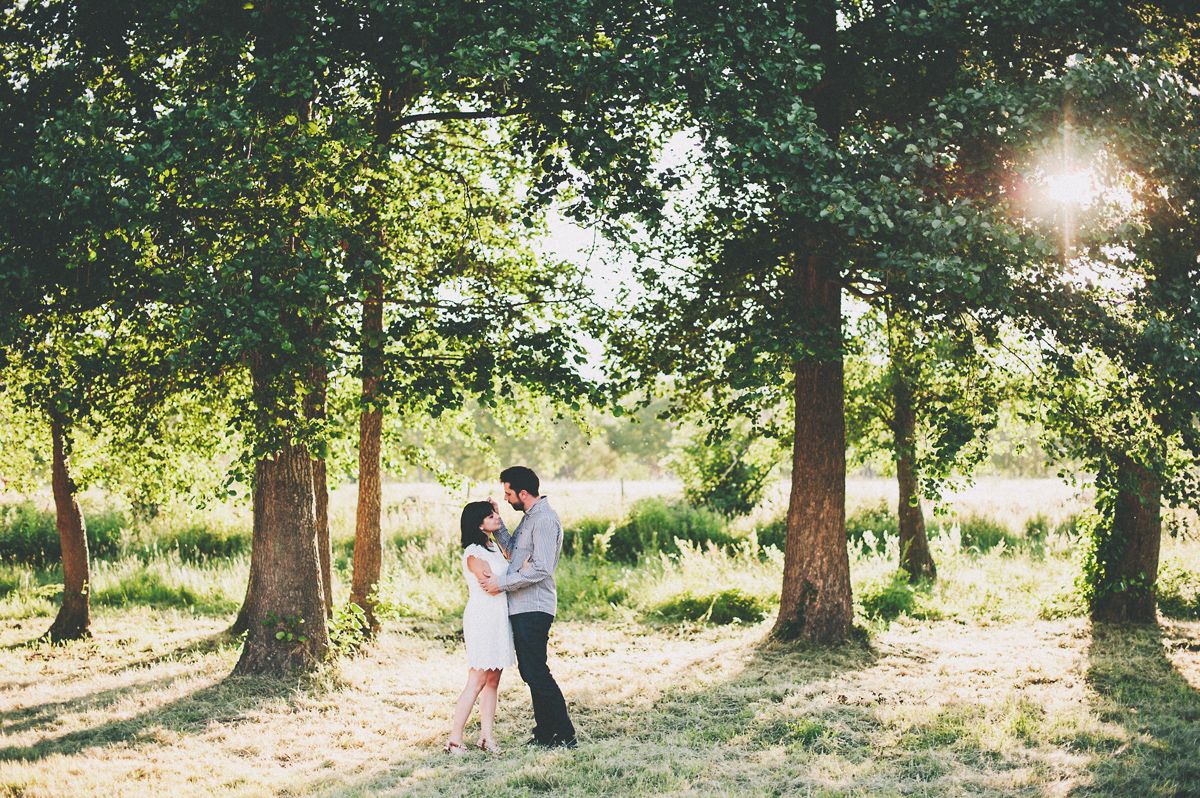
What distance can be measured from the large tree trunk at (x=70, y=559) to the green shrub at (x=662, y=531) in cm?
1120

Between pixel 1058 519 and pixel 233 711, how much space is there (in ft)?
65.2

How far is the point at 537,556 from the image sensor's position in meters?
5.75

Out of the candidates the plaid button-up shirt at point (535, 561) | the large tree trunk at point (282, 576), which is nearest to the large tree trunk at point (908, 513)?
the plaid button-up shirt at point (535, 561)

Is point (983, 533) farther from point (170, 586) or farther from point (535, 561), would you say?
point (170, 586)

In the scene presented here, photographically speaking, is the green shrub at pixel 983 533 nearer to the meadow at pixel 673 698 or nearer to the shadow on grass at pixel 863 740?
the meadow at pixel 673 698

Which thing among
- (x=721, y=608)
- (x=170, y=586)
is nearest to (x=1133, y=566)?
(x=721, y=608)

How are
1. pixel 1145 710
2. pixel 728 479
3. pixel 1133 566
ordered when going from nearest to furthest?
pixel 1145 710 < pixel 1133 566 < pixel 728 479

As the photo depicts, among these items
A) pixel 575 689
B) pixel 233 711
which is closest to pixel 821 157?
pixel 575 689

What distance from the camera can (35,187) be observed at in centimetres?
539

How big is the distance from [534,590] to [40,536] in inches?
755

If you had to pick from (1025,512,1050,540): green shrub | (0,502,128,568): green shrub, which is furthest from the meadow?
(1025,512,1050,540): green shrub

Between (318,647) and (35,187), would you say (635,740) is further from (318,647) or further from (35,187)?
(35,187)

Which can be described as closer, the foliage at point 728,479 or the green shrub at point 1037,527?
the foliage at point 728,479

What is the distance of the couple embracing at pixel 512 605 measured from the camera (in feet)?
18.8
